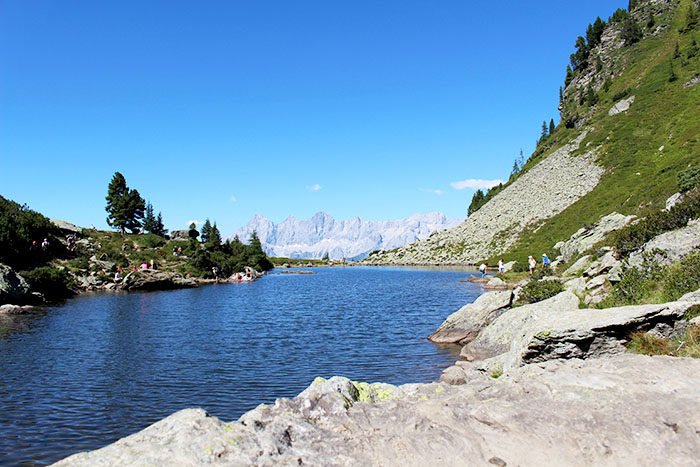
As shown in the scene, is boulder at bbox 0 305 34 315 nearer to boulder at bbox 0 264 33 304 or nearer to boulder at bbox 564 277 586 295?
boulder at bbox 0 264 33 304

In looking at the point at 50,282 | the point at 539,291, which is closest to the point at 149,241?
the point at 50,282

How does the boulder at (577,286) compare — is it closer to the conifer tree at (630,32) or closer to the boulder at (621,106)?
the boulder at (621,106)

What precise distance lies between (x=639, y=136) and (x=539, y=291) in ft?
290

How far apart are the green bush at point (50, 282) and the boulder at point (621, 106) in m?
132

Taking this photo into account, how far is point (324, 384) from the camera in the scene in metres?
11.8

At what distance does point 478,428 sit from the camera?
9.20 m

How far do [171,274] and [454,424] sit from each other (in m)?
74.1

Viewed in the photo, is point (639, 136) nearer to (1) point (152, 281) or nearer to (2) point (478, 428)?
(2) point (478, 428)

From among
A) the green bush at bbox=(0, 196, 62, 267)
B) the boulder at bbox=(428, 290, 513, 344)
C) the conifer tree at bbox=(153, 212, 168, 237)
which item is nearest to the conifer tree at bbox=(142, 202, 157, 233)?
the conifer tree at bbox=(153, 212, 168, 237)

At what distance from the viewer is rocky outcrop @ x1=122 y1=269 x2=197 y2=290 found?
221 ft

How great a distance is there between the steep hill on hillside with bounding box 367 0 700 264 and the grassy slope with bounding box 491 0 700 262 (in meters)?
0.31

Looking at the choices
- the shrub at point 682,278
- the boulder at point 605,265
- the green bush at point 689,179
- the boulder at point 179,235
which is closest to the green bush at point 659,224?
the boulder at point 605,265

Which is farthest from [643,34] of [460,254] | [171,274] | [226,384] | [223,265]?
[226,384]

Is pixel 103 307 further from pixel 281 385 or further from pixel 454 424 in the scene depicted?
pixel 454 424
